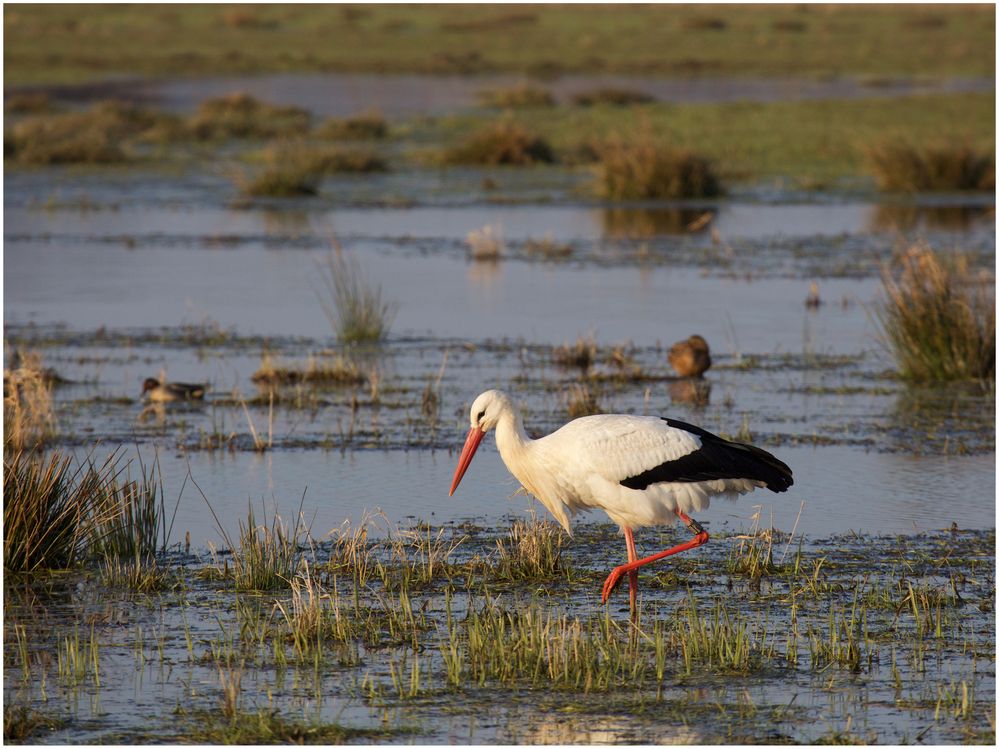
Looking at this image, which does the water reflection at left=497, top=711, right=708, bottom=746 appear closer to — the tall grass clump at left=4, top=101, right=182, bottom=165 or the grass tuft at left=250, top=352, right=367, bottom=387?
the grass tuft at left=250, top=352, right=367, bottom=387

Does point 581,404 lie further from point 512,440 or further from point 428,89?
point 428,89

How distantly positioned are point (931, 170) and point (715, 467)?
2082 centimetres

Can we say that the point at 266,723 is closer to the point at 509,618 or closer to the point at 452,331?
the point at 509,618

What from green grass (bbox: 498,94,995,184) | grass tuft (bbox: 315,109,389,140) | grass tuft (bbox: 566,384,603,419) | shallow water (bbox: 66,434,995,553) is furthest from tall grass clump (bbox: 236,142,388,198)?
shallow water (bbox: 66,434,995,553)

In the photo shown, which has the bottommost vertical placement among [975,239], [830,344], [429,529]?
[429,529]

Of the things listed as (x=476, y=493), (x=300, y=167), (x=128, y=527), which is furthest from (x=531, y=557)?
(x=300, y=167)

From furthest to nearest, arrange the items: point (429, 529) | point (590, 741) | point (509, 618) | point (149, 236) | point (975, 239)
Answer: point (149, 236), point (975, 239), point (429, 529), point (509, 618), point (590, 741)

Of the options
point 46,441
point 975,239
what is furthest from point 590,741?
point 975,239

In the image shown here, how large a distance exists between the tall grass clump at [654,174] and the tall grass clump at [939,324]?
1343cm

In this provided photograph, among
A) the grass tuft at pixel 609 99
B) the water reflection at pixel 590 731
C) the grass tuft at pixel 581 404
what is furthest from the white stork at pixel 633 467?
the grass tuft at pixel 609 99

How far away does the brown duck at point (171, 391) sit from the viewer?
12.3 meters

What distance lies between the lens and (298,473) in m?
10.5

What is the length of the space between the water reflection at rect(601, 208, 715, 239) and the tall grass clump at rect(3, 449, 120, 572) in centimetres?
1528

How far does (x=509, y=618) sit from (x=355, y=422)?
4.82m
